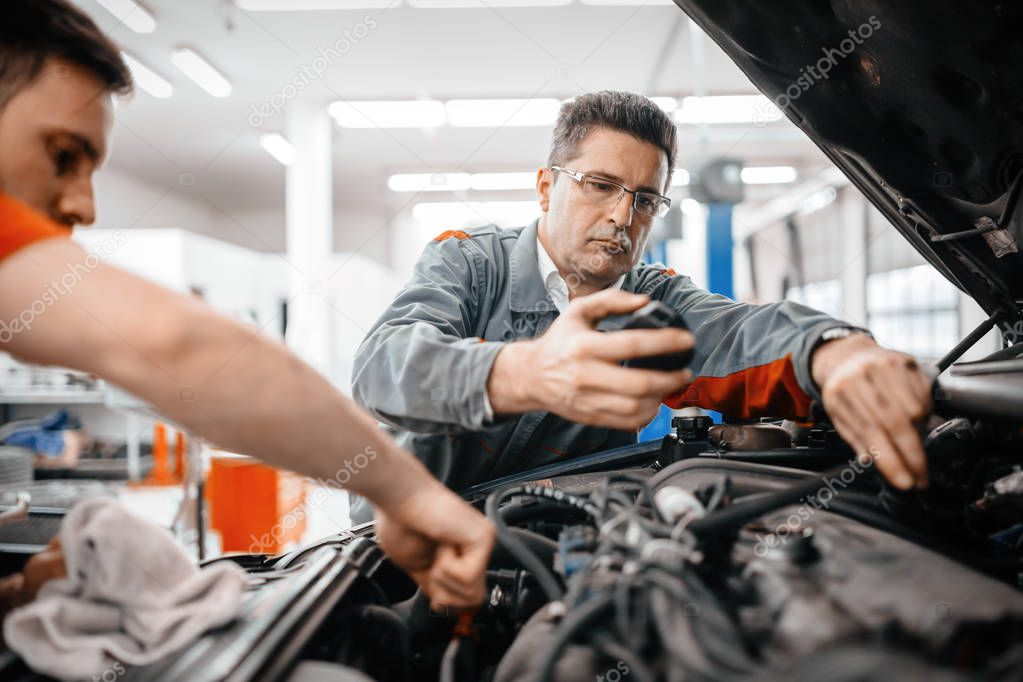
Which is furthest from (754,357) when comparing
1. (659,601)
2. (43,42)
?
(43,42)

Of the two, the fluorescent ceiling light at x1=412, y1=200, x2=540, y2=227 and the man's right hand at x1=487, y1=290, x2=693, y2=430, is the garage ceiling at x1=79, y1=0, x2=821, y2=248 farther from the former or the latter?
the man's right hand at x1=487, y1=290, x2=693, y2=430

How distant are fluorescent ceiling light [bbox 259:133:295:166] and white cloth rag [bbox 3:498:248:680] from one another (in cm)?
649

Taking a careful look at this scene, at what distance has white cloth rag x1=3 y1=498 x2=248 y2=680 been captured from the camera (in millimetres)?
507

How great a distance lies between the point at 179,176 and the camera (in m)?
8.21

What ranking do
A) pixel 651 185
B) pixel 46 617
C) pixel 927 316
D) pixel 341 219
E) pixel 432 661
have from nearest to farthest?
1. pixel 46 617
2. pixel 432 661
3. pixel 651 185
4. pixel 927 316
5. pixel 341 219

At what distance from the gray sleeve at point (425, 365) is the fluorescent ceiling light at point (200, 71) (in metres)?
4.68

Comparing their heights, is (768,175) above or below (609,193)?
above

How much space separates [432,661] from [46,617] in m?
0.43

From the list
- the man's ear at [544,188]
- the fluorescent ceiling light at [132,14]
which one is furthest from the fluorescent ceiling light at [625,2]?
the man's ear at [544,188]

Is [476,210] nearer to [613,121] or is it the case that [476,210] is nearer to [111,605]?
[613,121]

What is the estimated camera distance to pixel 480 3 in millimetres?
4094

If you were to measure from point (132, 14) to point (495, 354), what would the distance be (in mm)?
4738

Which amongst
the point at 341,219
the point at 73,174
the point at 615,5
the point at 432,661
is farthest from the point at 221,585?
the point at 341,219

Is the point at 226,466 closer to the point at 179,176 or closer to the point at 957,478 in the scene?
the point at 957,478
